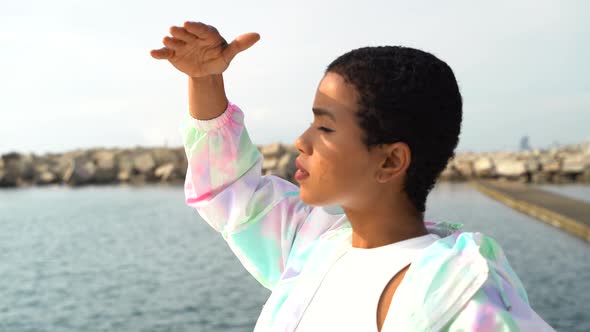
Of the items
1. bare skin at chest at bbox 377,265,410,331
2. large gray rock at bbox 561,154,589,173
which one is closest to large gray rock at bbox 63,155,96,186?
large gray rock at bbox 561,154,589,173

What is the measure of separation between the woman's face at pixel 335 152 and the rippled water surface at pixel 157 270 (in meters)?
4.75

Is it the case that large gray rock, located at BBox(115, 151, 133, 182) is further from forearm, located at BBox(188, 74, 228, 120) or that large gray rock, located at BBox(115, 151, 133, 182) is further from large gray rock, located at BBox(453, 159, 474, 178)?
forearm, located at BBox(188, 74, 228, 120)

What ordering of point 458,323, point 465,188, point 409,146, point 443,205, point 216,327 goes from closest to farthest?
point 458,323 < point 409,146 < point 216,327 < point 443,205 < point 465,188

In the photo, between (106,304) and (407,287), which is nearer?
(407,287)

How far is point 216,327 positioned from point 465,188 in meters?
13.6

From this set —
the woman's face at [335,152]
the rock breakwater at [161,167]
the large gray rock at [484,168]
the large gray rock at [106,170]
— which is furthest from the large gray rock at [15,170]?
the woman's face at [335,152]

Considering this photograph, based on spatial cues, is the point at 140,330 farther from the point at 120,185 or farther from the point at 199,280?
the point at 120,185

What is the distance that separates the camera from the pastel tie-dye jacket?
0.97 meters

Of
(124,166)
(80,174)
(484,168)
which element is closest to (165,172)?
(124,166)

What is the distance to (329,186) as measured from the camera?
1195 millimetres

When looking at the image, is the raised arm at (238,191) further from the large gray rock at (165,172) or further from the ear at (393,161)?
the large gray rock at (165,172)

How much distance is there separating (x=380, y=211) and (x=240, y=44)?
40cm

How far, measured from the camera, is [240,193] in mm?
1481

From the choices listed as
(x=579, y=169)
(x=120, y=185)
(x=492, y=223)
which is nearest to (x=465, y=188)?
(x=579, y=169)
